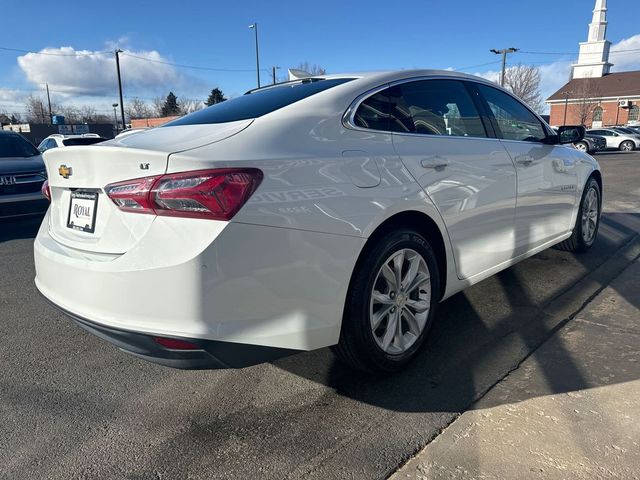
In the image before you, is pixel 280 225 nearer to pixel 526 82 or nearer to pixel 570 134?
pixel 570 134

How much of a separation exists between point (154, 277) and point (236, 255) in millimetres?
347

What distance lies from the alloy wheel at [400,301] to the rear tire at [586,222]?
2.71 m

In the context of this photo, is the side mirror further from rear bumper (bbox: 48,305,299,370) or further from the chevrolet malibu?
rear bumper (bbox: 48,305,299,370)

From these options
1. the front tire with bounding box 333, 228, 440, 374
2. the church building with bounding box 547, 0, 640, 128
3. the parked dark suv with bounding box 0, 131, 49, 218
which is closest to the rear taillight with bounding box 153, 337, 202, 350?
the front tire with bounding box 333, 228, 440, 374

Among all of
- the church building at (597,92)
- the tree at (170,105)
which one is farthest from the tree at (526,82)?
the tree at (170,105)

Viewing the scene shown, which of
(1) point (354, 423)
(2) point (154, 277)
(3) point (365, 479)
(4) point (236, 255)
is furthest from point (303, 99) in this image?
(3) point (365, 479)

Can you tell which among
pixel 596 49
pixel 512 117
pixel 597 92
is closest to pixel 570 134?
pixel 512 117

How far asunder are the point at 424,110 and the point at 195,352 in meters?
2.00

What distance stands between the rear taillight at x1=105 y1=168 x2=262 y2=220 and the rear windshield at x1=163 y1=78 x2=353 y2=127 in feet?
1.99

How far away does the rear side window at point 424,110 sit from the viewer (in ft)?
8.79

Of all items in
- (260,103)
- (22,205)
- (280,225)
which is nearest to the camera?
(280,225)

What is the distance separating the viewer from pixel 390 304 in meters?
2.63

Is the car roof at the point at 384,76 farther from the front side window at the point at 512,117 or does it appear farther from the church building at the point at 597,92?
the church building at the point at 597,92

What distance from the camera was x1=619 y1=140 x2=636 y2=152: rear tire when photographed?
31406 mm
